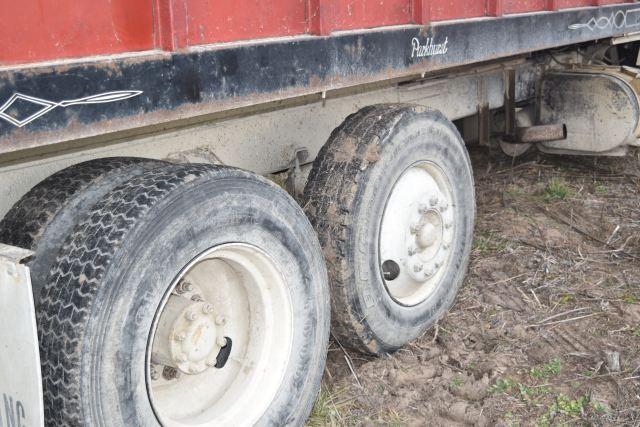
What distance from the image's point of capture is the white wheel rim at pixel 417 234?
3.33m

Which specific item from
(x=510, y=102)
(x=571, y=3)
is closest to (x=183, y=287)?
(x=571, y=3)

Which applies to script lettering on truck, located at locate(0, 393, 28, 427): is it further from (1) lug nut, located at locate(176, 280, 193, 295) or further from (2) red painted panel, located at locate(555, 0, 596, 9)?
(2) red painted panel, located at locate(555, 0, 596, 9)

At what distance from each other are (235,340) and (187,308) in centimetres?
31

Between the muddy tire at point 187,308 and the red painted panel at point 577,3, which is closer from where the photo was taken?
the muddy tire at point 187,308

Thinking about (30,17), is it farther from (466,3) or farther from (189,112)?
(466,3)

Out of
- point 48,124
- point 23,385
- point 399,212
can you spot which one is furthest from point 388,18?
point 23,385

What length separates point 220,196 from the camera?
2.28 metres

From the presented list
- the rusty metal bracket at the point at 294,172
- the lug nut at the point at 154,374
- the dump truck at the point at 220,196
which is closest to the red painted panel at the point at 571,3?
the dump truck at the point at 220,196

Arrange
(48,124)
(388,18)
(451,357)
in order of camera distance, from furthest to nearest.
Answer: (451,357) → (388,18) → (48,124)

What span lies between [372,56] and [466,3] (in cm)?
78

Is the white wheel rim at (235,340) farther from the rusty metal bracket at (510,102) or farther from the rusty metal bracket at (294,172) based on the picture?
the rusty metal bracket at (510,102)

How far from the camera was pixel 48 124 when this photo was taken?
1.75 meters

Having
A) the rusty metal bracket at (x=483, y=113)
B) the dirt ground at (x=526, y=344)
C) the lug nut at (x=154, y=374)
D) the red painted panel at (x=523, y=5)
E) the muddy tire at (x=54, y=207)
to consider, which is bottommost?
the dirt ground at (x=526, y=344)

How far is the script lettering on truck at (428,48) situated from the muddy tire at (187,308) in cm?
83
